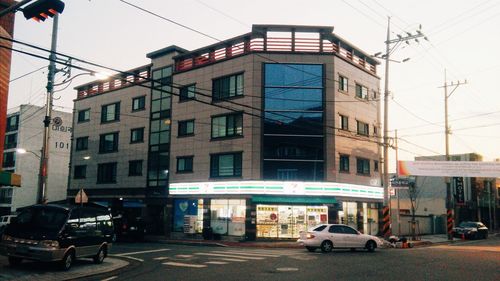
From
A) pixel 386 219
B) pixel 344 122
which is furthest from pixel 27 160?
pixel 386 219

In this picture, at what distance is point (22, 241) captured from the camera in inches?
547

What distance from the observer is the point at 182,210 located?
35.7 meters

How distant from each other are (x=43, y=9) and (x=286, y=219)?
24.3 meters

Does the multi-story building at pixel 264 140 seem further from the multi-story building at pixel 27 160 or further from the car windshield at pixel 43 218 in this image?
the multi-story building at pixel 27 160

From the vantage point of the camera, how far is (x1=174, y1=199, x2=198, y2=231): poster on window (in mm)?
34812

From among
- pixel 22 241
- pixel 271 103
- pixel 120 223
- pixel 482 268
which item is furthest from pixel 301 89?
pixel 22 241

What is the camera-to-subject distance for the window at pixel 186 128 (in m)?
36.4

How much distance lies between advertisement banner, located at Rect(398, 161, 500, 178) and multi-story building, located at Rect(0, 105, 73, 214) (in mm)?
49572

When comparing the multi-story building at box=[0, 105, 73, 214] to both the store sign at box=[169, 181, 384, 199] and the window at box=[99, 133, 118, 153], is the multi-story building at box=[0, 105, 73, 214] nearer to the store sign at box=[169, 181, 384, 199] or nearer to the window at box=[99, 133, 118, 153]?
the window at box=[99, 133, 118, 153]

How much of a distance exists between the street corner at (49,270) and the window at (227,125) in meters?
17.5

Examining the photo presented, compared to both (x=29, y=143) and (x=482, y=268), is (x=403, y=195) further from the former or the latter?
(x=29, y=143)

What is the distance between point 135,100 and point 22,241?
29.3m

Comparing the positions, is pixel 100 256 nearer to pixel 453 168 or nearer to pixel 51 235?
pixel 51 235

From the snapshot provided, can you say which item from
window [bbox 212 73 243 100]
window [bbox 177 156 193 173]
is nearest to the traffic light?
window [bbox 212 73 243 100]
